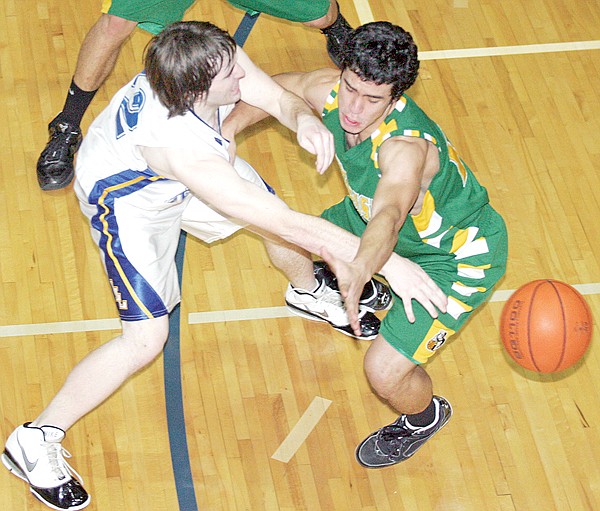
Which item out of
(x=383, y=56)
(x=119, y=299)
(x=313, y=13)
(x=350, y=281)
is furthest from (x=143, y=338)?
(x=313, y=13)

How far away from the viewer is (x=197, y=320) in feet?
18.8

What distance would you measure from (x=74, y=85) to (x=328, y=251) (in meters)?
2.71

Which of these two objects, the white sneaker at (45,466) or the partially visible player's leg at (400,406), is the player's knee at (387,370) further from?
the white sneaker at (45,466)

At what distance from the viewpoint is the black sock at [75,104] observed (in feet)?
20.3

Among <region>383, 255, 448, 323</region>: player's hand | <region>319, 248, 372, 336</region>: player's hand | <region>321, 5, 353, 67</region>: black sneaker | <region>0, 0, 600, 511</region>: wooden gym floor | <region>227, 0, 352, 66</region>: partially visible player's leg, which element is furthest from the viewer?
<region>321, 5, 353, 67</region>: black sneaker

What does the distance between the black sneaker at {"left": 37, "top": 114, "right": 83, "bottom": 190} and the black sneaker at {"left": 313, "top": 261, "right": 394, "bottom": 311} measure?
162 cm

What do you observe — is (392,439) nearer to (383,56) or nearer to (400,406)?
(400,406)

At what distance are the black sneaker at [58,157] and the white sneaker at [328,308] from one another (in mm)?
1572

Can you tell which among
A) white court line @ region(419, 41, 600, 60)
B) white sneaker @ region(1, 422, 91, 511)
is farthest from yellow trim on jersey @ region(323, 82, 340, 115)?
white court line @ region(419, 41, 600, 60)

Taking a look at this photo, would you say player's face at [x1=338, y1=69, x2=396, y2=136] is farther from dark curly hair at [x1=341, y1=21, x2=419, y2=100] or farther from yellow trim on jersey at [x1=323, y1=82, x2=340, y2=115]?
yellow trim on jersey at [x1=323, y1=82, x2=340, y2=115]

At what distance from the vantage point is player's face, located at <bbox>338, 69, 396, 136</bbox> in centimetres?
435

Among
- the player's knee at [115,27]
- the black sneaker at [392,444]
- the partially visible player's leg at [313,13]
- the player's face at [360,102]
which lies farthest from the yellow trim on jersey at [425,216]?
the player's knee at [115,27]

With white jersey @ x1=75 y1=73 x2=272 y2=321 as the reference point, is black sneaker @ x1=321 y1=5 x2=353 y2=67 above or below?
below

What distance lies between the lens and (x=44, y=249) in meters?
5.96
